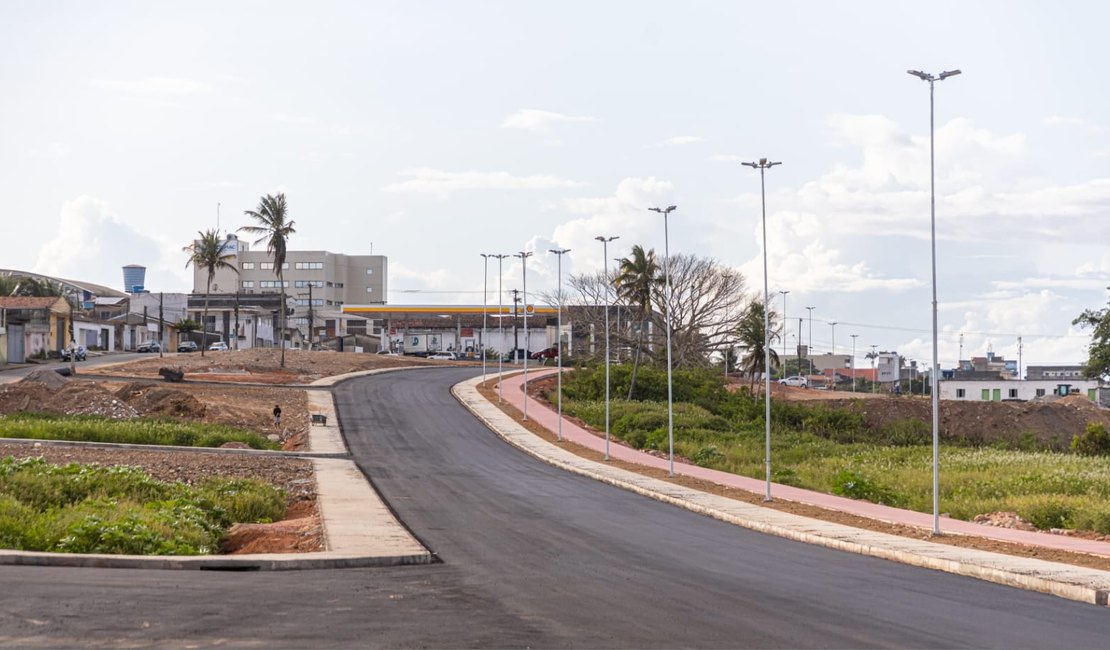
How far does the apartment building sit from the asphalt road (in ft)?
464

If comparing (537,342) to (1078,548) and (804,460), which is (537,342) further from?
(1078,548)

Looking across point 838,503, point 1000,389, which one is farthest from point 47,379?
point 1000,389

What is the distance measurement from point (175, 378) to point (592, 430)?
28167mm

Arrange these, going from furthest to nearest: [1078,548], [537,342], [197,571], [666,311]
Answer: [537,342], [666,311], [1078,548], [197,571]

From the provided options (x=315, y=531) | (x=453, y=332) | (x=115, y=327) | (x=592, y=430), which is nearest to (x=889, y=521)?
(x=315, y=531)

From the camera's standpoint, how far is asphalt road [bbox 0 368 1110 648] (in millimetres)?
12875

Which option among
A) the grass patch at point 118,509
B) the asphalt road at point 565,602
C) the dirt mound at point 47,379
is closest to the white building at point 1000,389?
the dirt mound at point 47,379

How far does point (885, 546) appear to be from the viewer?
22.9m

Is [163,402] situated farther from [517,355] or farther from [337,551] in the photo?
[517,355]

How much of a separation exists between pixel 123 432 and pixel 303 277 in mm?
120973

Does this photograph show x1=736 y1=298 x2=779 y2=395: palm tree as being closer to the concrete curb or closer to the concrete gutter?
the concrete curb

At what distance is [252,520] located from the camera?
2673 cm

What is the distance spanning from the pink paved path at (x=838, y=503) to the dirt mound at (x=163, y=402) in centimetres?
1794

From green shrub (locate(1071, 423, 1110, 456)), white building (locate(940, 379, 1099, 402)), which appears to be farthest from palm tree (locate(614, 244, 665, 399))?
white building (locate(940, 379, 1099, 402))
